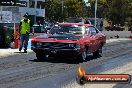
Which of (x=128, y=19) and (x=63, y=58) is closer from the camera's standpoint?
(x=63, y=58)

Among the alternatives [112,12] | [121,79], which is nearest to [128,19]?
[112,12]

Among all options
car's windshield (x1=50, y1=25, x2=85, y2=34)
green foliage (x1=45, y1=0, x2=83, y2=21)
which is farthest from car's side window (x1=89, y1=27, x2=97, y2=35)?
green foliage (x1=45, y1=0, x2=83, y2=21)

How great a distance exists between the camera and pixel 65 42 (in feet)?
44.6

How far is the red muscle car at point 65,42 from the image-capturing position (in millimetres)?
13672

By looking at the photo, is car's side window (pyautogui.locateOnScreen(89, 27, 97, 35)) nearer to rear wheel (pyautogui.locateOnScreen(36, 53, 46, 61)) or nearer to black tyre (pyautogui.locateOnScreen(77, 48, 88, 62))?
black tyre (pyautogui.locateOnScreen(77, 48, 88, 62))

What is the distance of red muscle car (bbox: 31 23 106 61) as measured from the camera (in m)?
13.7

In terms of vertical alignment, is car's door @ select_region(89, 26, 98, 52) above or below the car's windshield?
below

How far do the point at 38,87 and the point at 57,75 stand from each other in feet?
7.34

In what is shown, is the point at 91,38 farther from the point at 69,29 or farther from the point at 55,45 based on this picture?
the point at 55,45

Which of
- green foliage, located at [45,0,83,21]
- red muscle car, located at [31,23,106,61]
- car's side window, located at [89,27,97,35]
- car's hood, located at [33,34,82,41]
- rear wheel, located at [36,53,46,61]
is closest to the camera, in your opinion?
red muscle car, located at [31,23,106,61]

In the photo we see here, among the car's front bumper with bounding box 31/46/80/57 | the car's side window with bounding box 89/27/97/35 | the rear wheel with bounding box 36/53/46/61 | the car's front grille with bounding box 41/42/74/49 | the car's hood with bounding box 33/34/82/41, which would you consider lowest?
the rear wheel with bounding box 36/53/46/61

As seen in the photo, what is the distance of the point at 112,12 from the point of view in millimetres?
106375

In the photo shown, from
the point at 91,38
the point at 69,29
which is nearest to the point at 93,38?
the point at 91,38

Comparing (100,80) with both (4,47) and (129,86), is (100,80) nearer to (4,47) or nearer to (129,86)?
(129,86)
